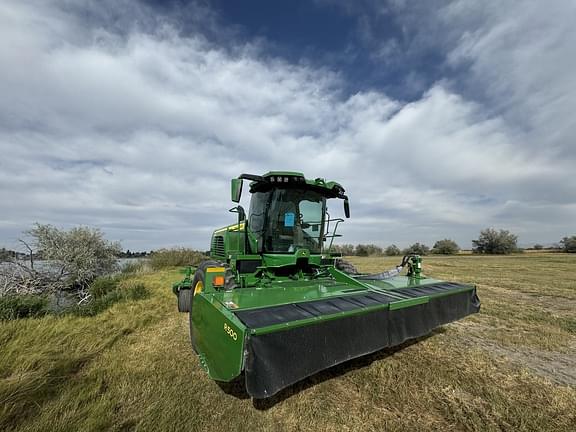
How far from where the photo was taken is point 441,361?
3342 mm

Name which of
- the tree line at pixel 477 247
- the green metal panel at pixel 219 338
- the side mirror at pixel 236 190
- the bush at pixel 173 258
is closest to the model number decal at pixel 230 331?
the green metal panel at pixel 219 338

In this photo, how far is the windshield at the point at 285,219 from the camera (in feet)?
15.0

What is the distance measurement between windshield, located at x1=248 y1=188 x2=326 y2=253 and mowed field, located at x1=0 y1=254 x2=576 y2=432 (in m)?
2.02

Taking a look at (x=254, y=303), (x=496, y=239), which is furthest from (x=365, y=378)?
(x=496, y=239)

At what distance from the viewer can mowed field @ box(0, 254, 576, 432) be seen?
2.21m

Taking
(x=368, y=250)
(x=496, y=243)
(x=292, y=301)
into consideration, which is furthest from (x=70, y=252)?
(x=496, y=243)

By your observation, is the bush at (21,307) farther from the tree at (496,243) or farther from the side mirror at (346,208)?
the tree at (496,243)

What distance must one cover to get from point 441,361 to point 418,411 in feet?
4.10

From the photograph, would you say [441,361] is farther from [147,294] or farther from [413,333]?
[147,294]

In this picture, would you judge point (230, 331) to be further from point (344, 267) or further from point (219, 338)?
point (344, 267)

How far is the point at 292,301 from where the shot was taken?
276 centimetres

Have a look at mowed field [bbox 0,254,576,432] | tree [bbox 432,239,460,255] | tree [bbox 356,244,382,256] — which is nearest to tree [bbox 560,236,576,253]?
tree [bbox 432,239,460,255]

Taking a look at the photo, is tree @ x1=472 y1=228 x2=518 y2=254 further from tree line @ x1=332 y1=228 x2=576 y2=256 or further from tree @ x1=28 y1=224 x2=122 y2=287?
tree @ x1=28 y1=224 x2=122 y2=287

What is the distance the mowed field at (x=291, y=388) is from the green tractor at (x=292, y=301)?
1.35ft
